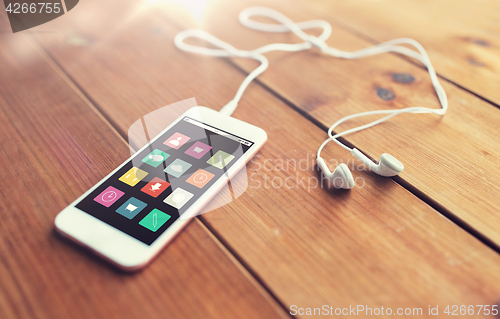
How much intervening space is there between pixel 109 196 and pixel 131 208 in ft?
0.12

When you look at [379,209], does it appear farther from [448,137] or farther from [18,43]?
[18,43]

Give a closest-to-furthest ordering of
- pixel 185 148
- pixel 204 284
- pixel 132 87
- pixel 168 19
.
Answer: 1. pixel 204 284
2. pixel 185 148
3. pixel 132 87
4. pixel 168 19

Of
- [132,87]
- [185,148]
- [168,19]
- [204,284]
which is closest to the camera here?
[204,284]

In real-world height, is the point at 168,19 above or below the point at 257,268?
above

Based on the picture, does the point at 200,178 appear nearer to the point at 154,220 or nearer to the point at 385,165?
the point at 154,220

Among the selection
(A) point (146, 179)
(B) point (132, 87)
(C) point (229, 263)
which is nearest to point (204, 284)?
(C) point (229, 263)

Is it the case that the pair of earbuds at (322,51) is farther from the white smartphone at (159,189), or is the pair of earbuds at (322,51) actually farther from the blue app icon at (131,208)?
the blue app icon at (131,208)

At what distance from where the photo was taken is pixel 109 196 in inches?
15.1

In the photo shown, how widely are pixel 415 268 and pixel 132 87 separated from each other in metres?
0.51

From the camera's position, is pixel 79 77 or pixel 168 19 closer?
pixel 79 77

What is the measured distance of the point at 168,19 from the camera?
756mm

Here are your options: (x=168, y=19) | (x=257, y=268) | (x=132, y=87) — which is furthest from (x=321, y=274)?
(x=168, y=19)

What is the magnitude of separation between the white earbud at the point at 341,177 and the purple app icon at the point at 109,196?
261 mm

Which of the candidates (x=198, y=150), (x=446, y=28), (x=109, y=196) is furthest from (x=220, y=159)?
(x=446, y=28)
